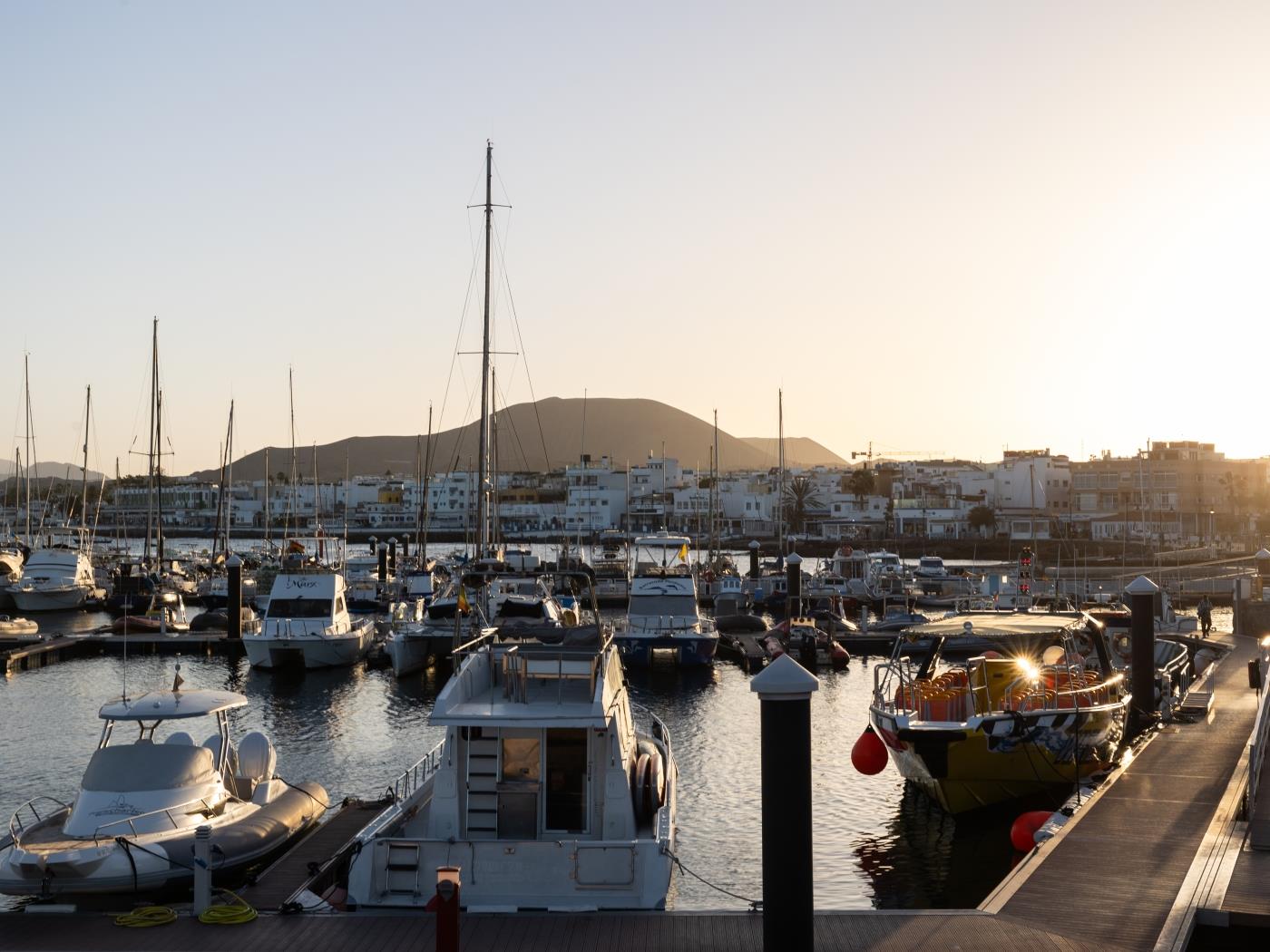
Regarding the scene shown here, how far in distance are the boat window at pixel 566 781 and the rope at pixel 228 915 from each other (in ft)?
10.8

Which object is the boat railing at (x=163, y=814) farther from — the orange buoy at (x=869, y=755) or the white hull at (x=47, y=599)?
the white hull at (x=47, y=599)

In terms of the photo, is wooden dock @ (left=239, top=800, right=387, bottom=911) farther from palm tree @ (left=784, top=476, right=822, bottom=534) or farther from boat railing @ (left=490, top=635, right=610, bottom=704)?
palm tree @ (left=784, top=476, right=822, bottom=534)

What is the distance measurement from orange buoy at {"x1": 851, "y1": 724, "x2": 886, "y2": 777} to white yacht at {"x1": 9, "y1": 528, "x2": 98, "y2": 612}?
55.1m

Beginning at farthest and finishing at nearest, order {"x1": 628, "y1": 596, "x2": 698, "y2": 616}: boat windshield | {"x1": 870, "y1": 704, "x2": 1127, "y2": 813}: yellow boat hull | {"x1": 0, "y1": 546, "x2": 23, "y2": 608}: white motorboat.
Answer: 1. {"x1": 0, "y1": 546, "x2": 23, "y2": 608}: white motorboat
2. {"x1": 628, "y1": 596, "x2": 698, "y2": 616}: boat windshield
3. {"x1": 870, "y1": 704, "x2": 1127, "y2": 813}: yellow boat hull

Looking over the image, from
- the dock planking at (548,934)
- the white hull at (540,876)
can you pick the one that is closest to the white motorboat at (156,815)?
the dock planking at (548,934)

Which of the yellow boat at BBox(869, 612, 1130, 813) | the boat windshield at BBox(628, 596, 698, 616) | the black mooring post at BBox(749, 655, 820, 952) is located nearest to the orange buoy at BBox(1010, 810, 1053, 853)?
the yellow boat at BBox(869, 612, 1130, 813)

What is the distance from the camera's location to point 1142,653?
26375 millimetres

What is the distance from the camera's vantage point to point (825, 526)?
147000mm

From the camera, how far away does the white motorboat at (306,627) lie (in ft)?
134

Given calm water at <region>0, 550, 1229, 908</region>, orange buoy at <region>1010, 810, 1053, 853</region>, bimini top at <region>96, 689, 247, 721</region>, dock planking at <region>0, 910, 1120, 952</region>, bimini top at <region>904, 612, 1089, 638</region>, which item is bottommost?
calm water at <region>0, 550, 1229, 908</region>

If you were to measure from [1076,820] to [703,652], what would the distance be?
2551 cm

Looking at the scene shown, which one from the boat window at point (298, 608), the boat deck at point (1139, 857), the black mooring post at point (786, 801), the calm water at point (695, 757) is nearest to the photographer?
the black mooring post at point (786, 801)

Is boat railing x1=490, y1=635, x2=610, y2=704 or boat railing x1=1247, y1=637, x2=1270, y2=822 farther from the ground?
boat railing x1=490, y1=635, x2=610, y2=704

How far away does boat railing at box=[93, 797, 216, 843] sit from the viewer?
16.3 meters
